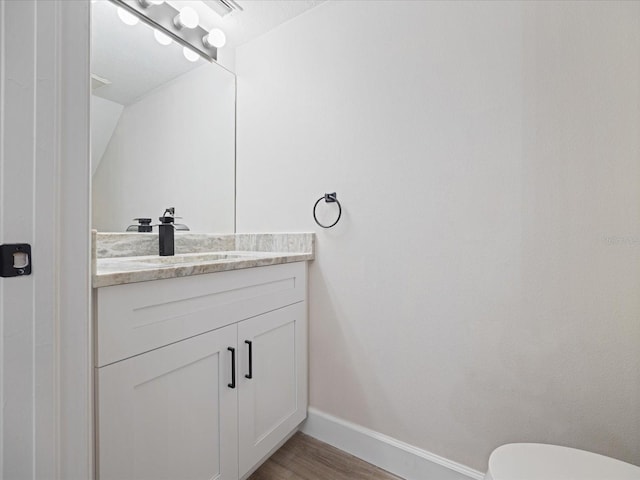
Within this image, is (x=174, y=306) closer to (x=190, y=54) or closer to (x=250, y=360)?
(x=250, y=360)

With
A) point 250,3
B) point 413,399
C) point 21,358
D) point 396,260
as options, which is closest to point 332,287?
point 396,260

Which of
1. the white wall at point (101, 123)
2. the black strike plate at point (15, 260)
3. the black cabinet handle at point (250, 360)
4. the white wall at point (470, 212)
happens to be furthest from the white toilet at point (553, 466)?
the white wall at point (101, 123)

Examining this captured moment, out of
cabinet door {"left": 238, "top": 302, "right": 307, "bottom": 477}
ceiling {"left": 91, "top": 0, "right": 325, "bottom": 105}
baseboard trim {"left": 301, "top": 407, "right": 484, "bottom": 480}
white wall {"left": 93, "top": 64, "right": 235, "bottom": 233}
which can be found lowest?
baseboard trim {"left": 301, "top": 407, "right": 484, "bottom": 480}

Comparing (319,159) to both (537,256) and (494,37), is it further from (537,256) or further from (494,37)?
(537,256)

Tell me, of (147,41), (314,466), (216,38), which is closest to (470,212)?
(314,466)

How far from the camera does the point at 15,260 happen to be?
61 cm

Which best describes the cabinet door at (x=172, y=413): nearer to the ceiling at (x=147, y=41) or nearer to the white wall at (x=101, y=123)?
the white wall at (x=101, y=123)

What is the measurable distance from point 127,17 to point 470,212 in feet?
5.71

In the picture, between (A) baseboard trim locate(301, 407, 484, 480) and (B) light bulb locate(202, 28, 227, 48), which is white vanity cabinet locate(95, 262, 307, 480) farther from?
(B) light bulb locate(202, 28, 227, 48)

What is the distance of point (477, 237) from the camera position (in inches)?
48.9

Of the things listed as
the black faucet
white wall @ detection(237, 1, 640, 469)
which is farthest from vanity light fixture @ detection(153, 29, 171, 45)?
the black faucet

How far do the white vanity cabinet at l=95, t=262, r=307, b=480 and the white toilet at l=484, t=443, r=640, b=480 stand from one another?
83 centimetres

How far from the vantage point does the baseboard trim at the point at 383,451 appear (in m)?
1.30

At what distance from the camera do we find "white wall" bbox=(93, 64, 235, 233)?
1.48 m
